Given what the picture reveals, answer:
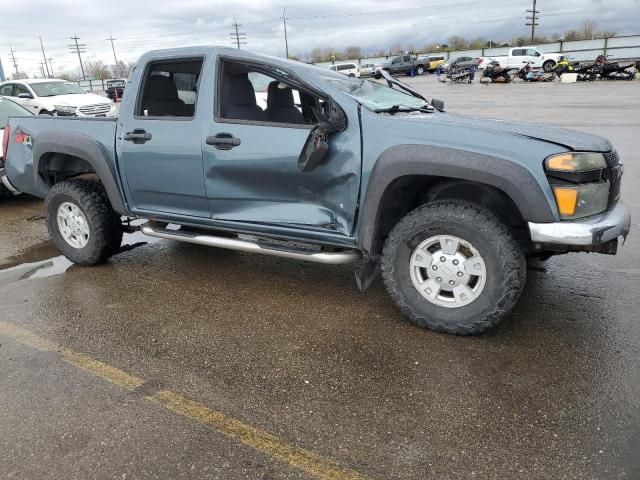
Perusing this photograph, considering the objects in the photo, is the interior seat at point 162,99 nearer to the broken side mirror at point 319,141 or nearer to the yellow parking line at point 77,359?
the broken side mirror at point 319,141

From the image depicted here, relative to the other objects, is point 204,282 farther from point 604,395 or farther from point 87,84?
point 87,84

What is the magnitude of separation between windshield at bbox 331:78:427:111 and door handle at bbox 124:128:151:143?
1557 millimetres

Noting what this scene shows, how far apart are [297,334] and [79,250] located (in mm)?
2576

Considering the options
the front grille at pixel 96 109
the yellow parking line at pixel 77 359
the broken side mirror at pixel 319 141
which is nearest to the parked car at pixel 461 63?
the front grille at pixel 96 109

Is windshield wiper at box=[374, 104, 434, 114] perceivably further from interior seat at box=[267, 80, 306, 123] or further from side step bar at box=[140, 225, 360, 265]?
side step bar at box=[140, 225, 360, 265]

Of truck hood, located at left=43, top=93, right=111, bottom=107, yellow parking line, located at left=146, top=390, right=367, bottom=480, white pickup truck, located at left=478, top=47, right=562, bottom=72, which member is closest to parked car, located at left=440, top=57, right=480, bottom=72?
white pickup truck, located at left=478, top=47, right=562, bottom=72

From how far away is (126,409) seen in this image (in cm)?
281

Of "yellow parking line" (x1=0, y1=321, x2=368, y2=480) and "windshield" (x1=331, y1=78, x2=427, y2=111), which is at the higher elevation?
"windshield" (x1=331, y1=78, x2=427, y2=111)

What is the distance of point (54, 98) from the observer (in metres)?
16.0

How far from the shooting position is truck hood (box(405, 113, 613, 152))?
3.17m

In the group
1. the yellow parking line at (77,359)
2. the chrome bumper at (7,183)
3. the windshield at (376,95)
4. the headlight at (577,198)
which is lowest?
the yellow parking line at (77,359)

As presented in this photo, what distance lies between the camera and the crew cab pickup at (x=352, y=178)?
3.14m

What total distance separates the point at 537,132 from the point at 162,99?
2.97 m

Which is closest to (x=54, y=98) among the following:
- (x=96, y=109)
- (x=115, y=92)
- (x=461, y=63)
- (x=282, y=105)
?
(x=96, y=109)
